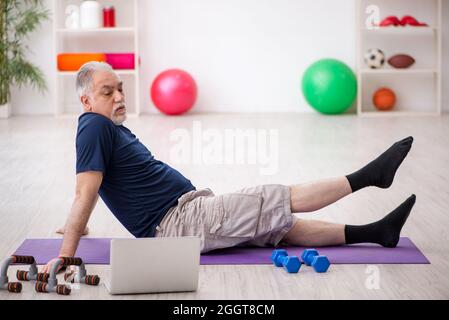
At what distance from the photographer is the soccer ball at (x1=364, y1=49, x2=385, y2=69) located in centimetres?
789

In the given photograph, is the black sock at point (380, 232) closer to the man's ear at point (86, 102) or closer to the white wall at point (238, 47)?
the man's ear at point (86, 102)

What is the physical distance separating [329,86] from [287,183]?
335cm

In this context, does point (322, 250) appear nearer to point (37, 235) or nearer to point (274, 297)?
point (274, 297)

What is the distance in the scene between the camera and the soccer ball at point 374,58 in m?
7.89

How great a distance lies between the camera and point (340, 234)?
3.10 metres

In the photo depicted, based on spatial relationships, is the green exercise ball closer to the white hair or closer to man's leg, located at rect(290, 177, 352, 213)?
man's leg, located at rect(290, 177, 352, 213)

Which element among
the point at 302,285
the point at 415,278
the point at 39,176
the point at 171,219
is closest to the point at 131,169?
the point at 171,219

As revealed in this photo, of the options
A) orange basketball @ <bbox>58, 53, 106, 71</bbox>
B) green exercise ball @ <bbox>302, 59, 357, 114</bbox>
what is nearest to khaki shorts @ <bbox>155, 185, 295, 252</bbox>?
green exercise ball @ <bbox>302, 59, 357, 114</bbox>

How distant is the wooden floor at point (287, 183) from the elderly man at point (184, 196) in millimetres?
174

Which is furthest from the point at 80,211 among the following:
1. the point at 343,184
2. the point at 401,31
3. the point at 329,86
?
the point at 401,31

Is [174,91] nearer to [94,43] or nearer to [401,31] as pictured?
[94,43]

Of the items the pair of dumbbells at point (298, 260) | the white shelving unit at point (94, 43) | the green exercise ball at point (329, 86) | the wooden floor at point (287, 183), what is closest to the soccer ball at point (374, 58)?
the green exercise ball at point (329, 86)

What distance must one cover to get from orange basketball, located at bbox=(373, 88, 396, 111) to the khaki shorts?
17.4ft

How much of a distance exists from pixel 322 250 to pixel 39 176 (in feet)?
7.42
